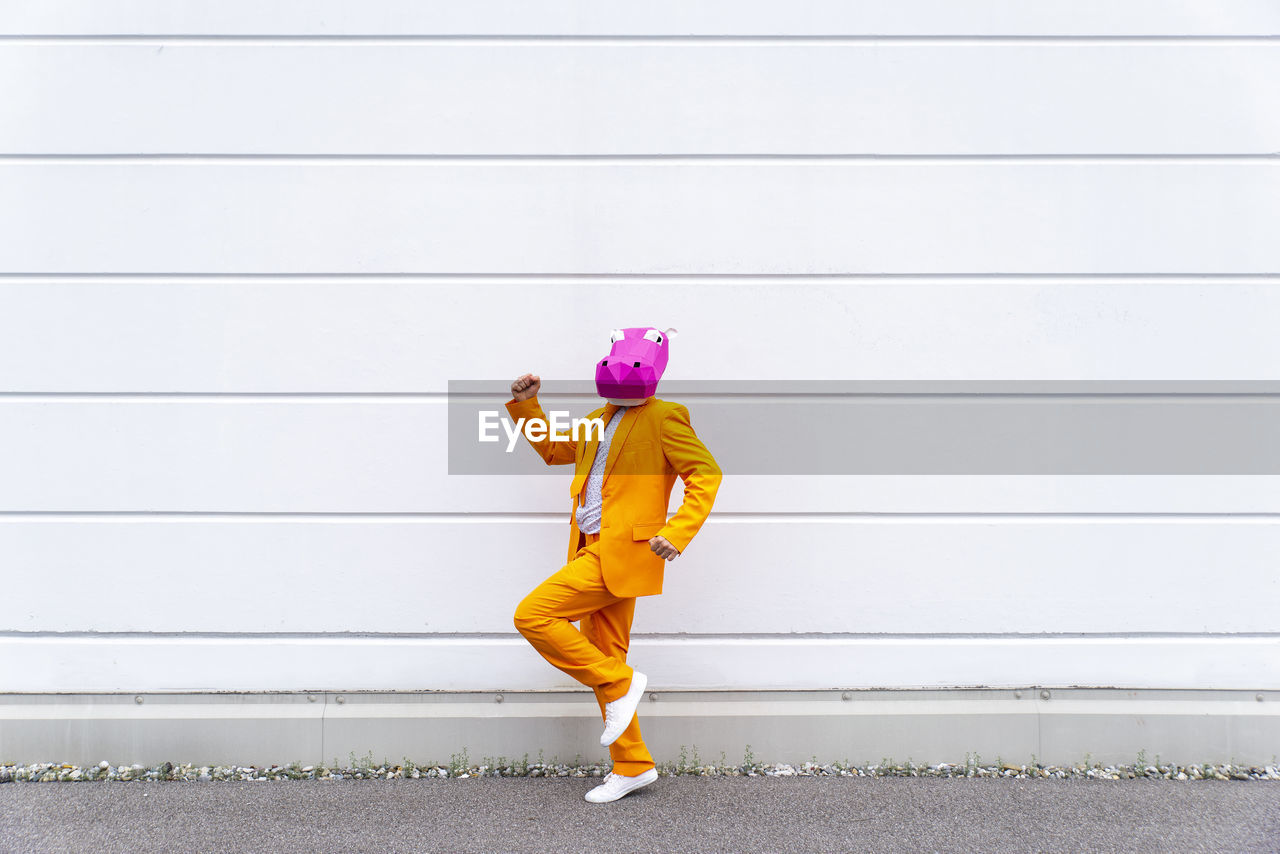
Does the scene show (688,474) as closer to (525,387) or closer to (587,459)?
(587,459)

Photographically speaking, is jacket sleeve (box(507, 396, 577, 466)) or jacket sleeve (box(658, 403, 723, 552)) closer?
jacket sleeve (box(658, 403, 723, 552))

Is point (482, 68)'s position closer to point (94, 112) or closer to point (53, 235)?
point (94, 112)

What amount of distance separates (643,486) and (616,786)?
117cm

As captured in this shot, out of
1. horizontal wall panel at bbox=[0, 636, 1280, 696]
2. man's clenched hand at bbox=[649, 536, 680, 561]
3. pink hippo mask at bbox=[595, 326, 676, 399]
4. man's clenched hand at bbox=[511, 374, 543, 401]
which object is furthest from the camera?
horizontal wall panel at bbox=[0, 636, 1280, 696]

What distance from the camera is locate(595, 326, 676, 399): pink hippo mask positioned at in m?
2.81

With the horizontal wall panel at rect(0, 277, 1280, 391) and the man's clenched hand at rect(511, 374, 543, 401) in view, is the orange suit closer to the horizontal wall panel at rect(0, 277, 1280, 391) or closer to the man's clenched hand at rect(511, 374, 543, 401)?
the man's clenched hand at rect(511, 374, 543, 401)

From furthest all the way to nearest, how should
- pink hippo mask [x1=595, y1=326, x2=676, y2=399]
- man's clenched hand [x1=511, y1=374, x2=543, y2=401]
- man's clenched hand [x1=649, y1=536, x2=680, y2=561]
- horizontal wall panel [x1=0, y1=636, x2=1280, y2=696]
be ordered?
1. horizontal wall panel [x1=0, y1=636, x2=1280, y2=696]
2. man's clenched hand [x1=511, y1=374, x2=543, y2=401]
3. pink hippo mask [x1=595, y1=326, x2=676, y2=399]
4. man's clenched hand [x1=649, y1=536, x2=680, y2=561]

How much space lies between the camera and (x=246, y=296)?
3.41m

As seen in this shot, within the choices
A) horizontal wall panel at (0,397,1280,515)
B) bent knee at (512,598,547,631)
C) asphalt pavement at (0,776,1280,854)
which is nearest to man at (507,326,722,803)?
bent knee at (512,598,547,631)

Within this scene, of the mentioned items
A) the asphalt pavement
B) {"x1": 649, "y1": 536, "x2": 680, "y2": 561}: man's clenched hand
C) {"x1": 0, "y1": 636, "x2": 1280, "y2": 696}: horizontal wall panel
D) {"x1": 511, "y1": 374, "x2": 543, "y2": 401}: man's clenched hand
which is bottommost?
the asphalt pavement

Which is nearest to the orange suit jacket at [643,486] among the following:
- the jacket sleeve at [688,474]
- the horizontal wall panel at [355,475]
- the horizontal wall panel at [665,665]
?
the jacket sleeve at [688,474]

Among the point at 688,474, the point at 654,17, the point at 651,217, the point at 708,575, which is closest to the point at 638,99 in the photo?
the point at 654,17

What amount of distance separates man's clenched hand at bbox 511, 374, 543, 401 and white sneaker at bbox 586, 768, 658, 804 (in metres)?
1.49

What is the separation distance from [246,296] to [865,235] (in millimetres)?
2694
